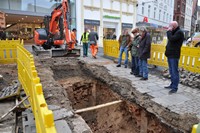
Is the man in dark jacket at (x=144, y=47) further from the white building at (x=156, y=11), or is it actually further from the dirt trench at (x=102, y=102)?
the white building at (x=156, y=11)

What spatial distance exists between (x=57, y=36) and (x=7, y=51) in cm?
333

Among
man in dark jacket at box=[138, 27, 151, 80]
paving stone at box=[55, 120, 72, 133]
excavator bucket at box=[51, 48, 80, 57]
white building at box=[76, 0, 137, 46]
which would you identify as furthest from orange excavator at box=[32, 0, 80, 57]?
white building at box=[76, 0, 137, 46]

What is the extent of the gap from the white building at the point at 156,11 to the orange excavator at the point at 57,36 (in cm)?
2040

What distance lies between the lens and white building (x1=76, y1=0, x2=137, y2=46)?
2208 cm

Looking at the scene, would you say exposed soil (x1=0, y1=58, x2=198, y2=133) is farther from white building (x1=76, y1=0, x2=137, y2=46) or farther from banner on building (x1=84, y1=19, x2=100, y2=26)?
banner on building (x1=84, y1=19, x2=100, y2=26)

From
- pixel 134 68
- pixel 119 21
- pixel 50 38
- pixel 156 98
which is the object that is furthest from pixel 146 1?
pixel 156 98

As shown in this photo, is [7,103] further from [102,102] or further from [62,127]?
[102,102]

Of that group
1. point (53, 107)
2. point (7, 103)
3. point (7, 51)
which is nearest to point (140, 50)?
point (53, 107)

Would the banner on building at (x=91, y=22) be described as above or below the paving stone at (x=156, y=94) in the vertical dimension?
above

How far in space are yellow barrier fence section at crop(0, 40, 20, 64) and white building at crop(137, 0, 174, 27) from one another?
2348cm

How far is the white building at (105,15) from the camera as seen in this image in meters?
22.1

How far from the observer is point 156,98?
4.73 metres

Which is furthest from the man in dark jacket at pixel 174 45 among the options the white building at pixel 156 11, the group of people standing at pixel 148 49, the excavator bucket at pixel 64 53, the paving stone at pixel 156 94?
the white building at pixel 156 11

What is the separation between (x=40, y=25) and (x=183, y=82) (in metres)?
24.3
